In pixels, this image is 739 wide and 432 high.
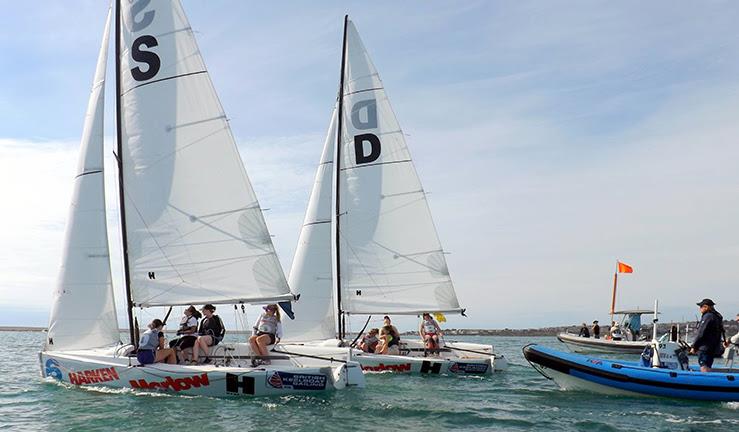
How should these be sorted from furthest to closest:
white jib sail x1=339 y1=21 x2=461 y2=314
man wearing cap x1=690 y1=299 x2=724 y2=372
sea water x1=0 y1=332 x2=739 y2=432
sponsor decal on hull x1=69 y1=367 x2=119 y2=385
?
white jib sail x1=339 y1=21 x2=461 y2=314
sponsor decal on hull x1=69 y1=367 x2=119 y2=385
man wearing cap x1=690 y1=299 x2=724 y2=372
sea water x1=0 y1=332 x2=739 y2=432

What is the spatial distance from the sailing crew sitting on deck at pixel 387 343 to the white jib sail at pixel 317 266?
2.69 meters

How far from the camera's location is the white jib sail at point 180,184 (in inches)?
700

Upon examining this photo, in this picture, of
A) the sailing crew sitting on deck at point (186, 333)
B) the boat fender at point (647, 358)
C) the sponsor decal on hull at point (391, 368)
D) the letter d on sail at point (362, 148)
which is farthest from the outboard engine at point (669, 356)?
the letter d on sail at point (362, 148)

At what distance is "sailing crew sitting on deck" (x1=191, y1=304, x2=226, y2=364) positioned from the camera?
1733 centimetres

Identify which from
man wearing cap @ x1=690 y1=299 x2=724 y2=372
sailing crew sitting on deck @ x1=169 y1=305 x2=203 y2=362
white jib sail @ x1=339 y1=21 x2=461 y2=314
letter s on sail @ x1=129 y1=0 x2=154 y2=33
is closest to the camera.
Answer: man wearing cap @ x1=690 y1=299 x2=724 y2=372

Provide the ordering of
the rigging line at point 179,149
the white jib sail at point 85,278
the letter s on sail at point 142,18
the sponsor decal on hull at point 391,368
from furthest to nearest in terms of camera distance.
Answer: the sponsor decal on hull at point 391,368 → the letter s on sail at point 142,18 → the white jib sail at point 85,278 → the rigging line at point 179,149

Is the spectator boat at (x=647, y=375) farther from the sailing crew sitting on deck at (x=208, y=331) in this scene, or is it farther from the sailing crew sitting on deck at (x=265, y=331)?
the sailing crew sitting on deck at (x=208, y=331)

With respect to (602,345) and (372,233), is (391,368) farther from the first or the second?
(602,345)

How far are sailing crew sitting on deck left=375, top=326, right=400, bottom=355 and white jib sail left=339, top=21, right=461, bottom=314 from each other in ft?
3.10

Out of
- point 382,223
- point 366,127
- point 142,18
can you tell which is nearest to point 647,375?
point 382,223

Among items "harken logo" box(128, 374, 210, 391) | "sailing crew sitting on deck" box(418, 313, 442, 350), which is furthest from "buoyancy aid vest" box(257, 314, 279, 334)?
"sailing crew sitting on deck" box(418, 313, 442, 350)

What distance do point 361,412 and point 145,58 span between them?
10.4 m

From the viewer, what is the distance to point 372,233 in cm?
2594

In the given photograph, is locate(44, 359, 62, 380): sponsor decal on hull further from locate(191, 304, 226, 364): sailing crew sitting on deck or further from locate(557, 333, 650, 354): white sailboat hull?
locate(557, 333, 650, 354): white sailboat hull
